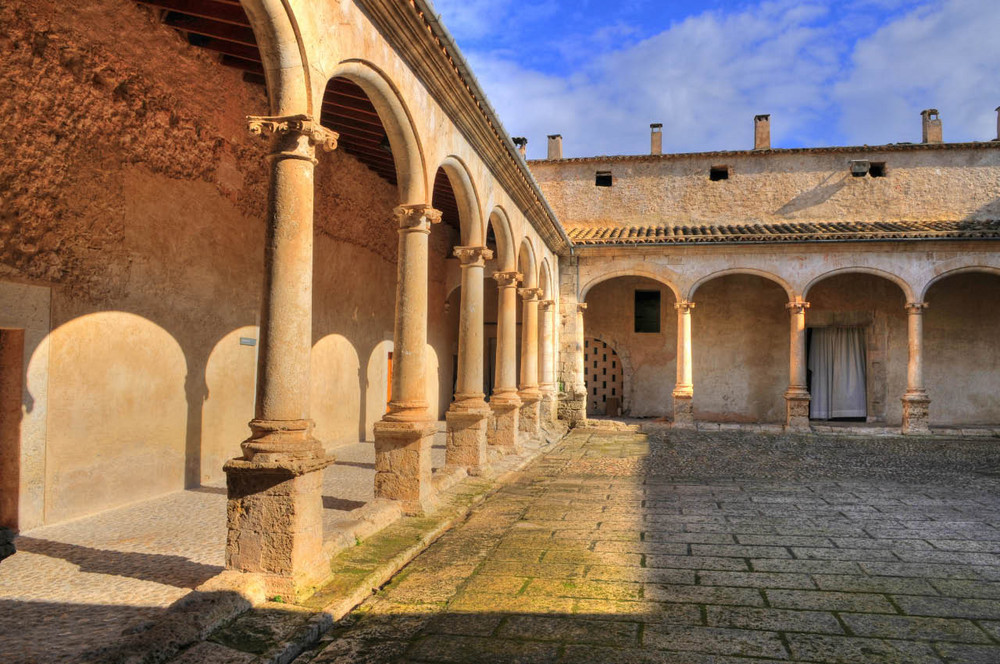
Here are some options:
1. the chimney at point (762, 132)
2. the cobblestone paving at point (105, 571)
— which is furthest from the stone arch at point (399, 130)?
the chimney at point (762, 132)

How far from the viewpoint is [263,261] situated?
584 cm

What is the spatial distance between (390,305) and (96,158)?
23.0 feet

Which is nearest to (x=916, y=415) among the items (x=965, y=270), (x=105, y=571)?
(x=965, y=270)

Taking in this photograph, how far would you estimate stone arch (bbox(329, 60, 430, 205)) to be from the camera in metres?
5.74

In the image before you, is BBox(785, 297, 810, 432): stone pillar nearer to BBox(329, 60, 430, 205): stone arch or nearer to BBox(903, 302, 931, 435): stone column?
BBox(903, 302, 931, 435): stone column

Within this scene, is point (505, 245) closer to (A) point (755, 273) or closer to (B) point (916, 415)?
(A) point (755, 273)

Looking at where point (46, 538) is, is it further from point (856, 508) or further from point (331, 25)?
point (856, 508)

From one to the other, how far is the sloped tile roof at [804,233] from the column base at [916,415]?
3.43 m

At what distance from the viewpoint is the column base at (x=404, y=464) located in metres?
6.40

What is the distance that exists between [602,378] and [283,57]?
A: 15330 mm

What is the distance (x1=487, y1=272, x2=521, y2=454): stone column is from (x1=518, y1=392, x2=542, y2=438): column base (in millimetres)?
1937

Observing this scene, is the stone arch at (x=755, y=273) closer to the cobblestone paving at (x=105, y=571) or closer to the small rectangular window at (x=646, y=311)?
the small rectangular window at (x=646, y=311)

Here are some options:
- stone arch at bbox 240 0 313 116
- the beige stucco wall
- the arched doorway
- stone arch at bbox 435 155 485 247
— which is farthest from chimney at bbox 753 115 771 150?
stone arch at bbox 240 0 313 116

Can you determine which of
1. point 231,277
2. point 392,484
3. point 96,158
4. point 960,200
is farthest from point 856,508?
point 960,200
